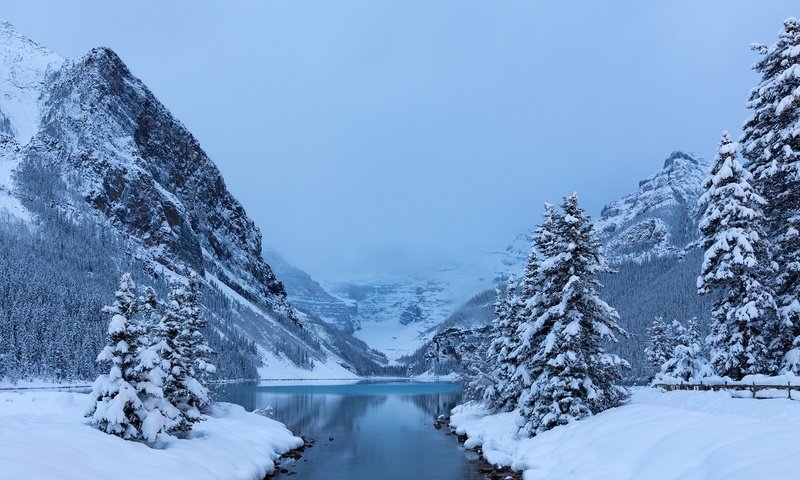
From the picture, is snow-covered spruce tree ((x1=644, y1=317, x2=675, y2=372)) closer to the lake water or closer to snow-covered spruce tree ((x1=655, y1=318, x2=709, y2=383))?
snow-covered spruce tree ((x1=655, y1=318, x2=709, y2=383))

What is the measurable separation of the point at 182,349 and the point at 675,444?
29.0 m

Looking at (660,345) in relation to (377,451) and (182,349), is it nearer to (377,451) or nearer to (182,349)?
(377,451)

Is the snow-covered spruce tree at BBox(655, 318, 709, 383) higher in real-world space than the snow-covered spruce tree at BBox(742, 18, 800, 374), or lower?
lower

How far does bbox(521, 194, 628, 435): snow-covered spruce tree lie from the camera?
31.5m

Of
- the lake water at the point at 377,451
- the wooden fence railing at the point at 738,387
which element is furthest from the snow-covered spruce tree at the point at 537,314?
the wooden fence railing at the point at 738,387

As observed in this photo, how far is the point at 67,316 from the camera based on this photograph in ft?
455

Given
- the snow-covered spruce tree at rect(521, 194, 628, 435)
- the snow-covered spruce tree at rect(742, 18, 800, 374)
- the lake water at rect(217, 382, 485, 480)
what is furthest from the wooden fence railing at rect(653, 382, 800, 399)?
the lake water at rect(217, 382, 485, 480)

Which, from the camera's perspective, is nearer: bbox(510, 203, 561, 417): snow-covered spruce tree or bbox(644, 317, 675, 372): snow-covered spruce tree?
bbox(510, 203, 561, 417): snow-covered spruce tree

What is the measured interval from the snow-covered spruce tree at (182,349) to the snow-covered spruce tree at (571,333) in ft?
64.8

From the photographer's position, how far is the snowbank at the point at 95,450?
704 inches

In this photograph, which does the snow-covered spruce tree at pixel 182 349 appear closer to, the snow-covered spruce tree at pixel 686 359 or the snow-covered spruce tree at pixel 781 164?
the snow-covered spruce tree at pixel 781 164

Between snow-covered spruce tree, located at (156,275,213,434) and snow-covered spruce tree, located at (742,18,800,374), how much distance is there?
2988 cm

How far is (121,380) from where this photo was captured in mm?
26609

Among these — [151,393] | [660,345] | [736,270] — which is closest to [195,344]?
[151,393]
